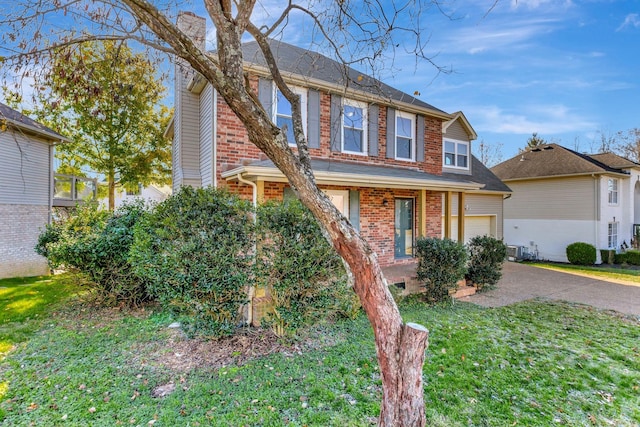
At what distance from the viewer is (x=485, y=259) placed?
834 cm

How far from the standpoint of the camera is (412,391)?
8.20 ft

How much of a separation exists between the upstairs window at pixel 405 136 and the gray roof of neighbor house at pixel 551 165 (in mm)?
11492

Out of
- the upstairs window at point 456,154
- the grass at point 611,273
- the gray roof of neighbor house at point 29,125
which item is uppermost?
the gray roof of neighbor house at point 29,125

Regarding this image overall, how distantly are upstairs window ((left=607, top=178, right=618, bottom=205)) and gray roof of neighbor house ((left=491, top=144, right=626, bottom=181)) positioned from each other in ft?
1.83

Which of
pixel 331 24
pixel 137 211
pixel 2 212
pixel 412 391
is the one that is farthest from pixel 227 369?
pixel 2 212

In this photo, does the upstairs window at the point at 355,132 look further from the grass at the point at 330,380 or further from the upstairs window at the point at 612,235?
the upstairs window at the point at 612,235

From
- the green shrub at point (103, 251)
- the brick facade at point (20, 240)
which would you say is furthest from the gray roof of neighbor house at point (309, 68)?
the brick facade at point (20, 240)

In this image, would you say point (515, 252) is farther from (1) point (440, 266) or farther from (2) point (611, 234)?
(1) point (440, 266)

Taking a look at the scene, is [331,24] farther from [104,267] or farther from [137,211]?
[104,267]

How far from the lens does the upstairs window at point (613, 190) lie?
16.9m

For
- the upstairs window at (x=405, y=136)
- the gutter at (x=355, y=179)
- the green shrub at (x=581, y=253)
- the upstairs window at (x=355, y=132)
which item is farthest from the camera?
the green shrub at (x=581, y=253)

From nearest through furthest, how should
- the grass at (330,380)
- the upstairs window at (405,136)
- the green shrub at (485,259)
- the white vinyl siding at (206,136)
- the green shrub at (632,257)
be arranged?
the grass at (330,380) → the white vinyl siding at (206,136) → the green shrub at (485,259) → the upstairs window at (405,136) → the green shrub at (632,257)

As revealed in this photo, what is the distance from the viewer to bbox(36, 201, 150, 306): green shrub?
20.4 ft

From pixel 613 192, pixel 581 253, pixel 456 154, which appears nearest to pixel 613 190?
pixel 613 192
